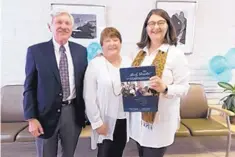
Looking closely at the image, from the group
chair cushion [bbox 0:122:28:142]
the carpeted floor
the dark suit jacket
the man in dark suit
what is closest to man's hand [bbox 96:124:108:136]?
the man in dark suit

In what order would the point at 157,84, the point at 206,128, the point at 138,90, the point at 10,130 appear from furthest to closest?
the point at 206,128 → the point at 10,130 → the point at 138,90 → the point at 157,84

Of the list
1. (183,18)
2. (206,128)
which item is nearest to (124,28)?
(183,18)

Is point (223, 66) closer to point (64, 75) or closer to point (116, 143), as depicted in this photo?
point (116, 143)

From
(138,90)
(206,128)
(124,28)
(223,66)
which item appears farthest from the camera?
(124,28)

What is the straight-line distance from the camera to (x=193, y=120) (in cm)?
331

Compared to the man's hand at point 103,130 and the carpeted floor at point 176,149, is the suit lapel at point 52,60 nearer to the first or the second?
the man's hand at point 103,130

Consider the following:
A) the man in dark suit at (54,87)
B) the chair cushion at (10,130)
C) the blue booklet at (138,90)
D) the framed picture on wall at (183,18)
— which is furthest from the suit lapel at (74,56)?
the framed picture on wall at (183,18)

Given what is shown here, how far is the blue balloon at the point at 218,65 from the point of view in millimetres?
3355

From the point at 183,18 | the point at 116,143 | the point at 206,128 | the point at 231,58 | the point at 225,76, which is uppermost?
the point at 183,18

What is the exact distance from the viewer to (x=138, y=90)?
1788mm

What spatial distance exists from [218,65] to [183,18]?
76 cm

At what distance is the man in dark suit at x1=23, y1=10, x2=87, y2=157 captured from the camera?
1.85 meters

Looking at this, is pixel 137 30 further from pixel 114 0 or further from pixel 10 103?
pixel 10 103

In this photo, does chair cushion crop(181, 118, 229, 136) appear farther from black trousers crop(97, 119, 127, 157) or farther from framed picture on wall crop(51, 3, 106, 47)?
framed picture on wall crop(51, 3, 106, 47)
